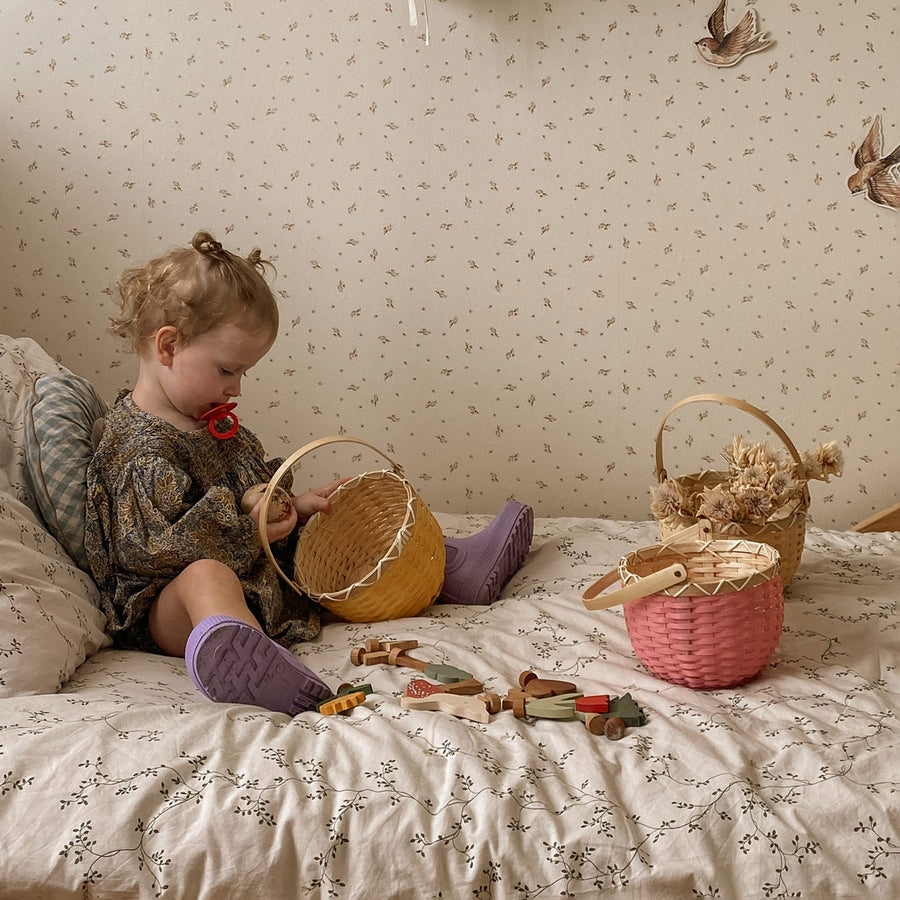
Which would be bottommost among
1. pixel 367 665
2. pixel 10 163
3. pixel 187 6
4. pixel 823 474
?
pixel 367 665

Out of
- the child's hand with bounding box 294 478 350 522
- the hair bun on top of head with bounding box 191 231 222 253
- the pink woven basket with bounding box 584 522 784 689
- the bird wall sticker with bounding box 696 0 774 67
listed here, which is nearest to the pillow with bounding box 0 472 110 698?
the child's hand with bounding box 294 478 350 522

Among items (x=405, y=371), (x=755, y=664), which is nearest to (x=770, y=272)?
(x=405, y=371)

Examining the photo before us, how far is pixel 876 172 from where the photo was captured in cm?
214

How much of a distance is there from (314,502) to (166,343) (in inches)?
15.2

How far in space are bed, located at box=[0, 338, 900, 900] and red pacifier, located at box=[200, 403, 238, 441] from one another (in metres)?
0.45

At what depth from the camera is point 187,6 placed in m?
2.22

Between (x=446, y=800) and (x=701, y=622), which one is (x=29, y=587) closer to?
(x=446, y=800)

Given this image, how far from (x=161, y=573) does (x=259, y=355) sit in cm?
41

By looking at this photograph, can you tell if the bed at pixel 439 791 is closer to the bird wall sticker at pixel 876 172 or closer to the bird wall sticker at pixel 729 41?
the bird wall sticker at pixel 876 172

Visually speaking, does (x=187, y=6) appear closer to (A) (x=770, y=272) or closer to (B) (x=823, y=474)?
(A) (x=770, y=272)

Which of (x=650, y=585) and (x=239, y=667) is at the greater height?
(x=650, y=585)

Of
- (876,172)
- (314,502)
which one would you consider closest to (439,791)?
(314,502)

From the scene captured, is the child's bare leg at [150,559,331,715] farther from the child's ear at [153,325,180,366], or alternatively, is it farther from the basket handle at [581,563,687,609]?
the child's ear at [153,325,180,366]

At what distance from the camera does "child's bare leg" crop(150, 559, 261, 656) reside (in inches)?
57.2
